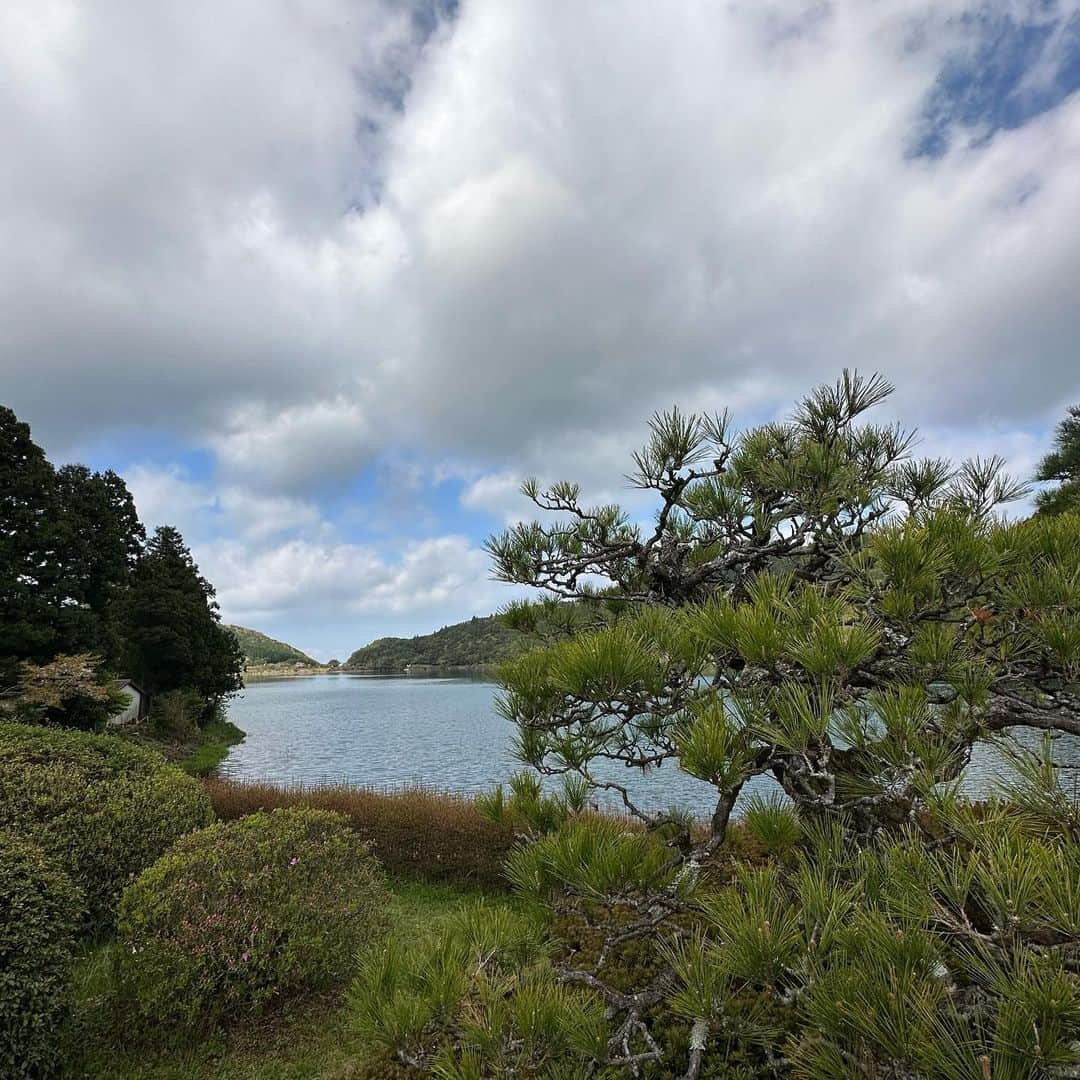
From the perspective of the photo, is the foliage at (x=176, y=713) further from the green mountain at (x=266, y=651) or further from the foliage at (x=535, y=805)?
the green mountain at (x=266, y=651)

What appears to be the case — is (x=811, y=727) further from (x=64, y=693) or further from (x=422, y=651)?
(x=422, y=651)

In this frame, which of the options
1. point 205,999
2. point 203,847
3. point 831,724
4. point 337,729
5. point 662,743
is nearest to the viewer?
point 831,724

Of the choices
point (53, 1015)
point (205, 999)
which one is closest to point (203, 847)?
point (205, 999)

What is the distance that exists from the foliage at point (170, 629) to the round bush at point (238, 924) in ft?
70.0

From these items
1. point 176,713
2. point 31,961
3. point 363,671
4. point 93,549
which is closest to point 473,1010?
point 31,961

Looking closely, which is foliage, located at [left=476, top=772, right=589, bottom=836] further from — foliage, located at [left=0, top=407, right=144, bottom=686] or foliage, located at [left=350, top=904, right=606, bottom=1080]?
foliage, located at [left=0, top=407, right=144, bottom=686]

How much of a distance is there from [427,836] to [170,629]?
63.3 feet

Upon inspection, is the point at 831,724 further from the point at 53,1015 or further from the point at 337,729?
the point at 337,729

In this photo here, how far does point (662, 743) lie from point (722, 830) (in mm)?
379

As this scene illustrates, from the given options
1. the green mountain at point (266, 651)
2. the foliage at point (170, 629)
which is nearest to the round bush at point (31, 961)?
the foliage at point (170, 629)

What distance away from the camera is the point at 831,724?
1.60 meters

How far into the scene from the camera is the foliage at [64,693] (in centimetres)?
1263

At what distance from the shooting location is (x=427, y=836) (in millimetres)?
7504

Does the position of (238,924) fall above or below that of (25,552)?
below
